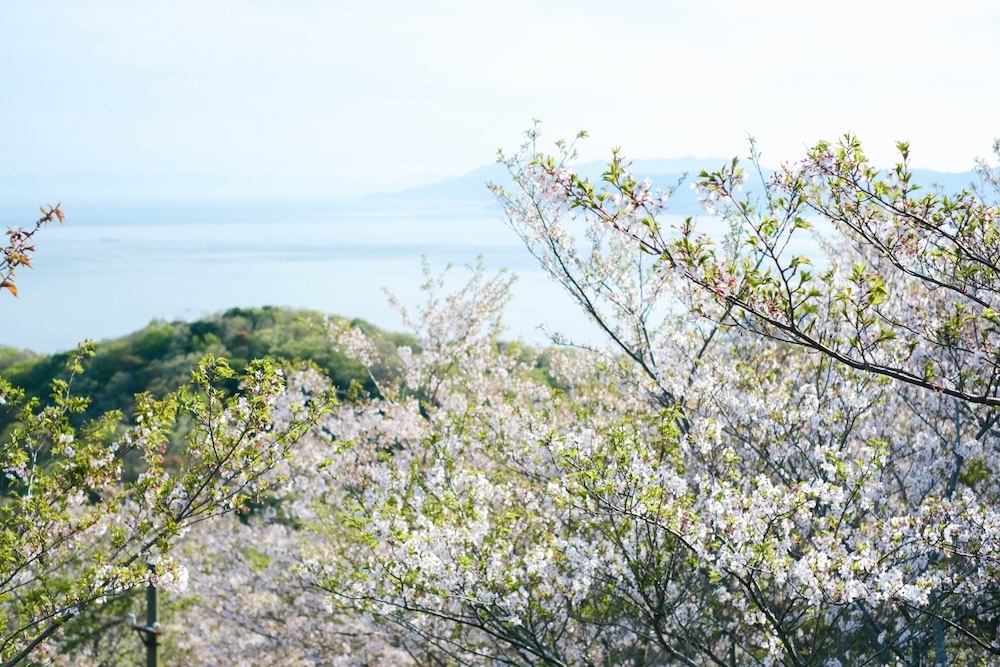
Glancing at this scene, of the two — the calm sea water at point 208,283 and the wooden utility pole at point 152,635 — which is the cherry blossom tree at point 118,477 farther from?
the calm sea water at point 208,283

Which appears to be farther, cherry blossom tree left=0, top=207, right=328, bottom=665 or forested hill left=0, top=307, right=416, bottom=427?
forested hill left=0, top=307, right=416, bottom=427

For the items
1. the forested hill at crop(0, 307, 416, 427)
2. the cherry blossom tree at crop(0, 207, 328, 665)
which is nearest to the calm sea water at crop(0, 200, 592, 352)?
the forested hill at crop(0, 307, 416, 427)

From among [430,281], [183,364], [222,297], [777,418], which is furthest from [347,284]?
[777,418]

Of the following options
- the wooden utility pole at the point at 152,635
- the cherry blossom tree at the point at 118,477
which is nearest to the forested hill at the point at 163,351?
the wooden utility pole at the point at 152,635

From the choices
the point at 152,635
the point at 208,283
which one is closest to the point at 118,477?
the point at 152,635

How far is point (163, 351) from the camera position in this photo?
45.1 m

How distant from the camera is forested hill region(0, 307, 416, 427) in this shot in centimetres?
4041

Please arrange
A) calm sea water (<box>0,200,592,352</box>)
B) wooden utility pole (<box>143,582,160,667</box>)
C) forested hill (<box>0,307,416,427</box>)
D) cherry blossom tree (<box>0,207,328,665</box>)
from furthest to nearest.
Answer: calm sea water (<box>0,200,592,352</box>) → forested hill (<box>0,307,416,427</box>) → wooden utility pole (<box>143,582,160,667</box>) → cherry blossom tree (<box>0,207,328,665</box>)

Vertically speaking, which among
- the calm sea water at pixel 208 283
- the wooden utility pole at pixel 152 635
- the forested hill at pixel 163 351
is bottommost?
the calm sea water at pixel 208 283

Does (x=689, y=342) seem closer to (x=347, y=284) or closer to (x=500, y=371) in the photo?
(x=500, y=371)

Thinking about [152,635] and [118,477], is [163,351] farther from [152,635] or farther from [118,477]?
[118,477]

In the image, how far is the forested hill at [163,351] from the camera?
40.4 metres

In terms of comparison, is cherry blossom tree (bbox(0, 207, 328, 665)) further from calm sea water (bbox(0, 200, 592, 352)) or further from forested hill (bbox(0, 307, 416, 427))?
calm sea water (bbox(0, 200, 592, 352))

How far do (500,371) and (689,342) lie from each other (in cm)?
495
